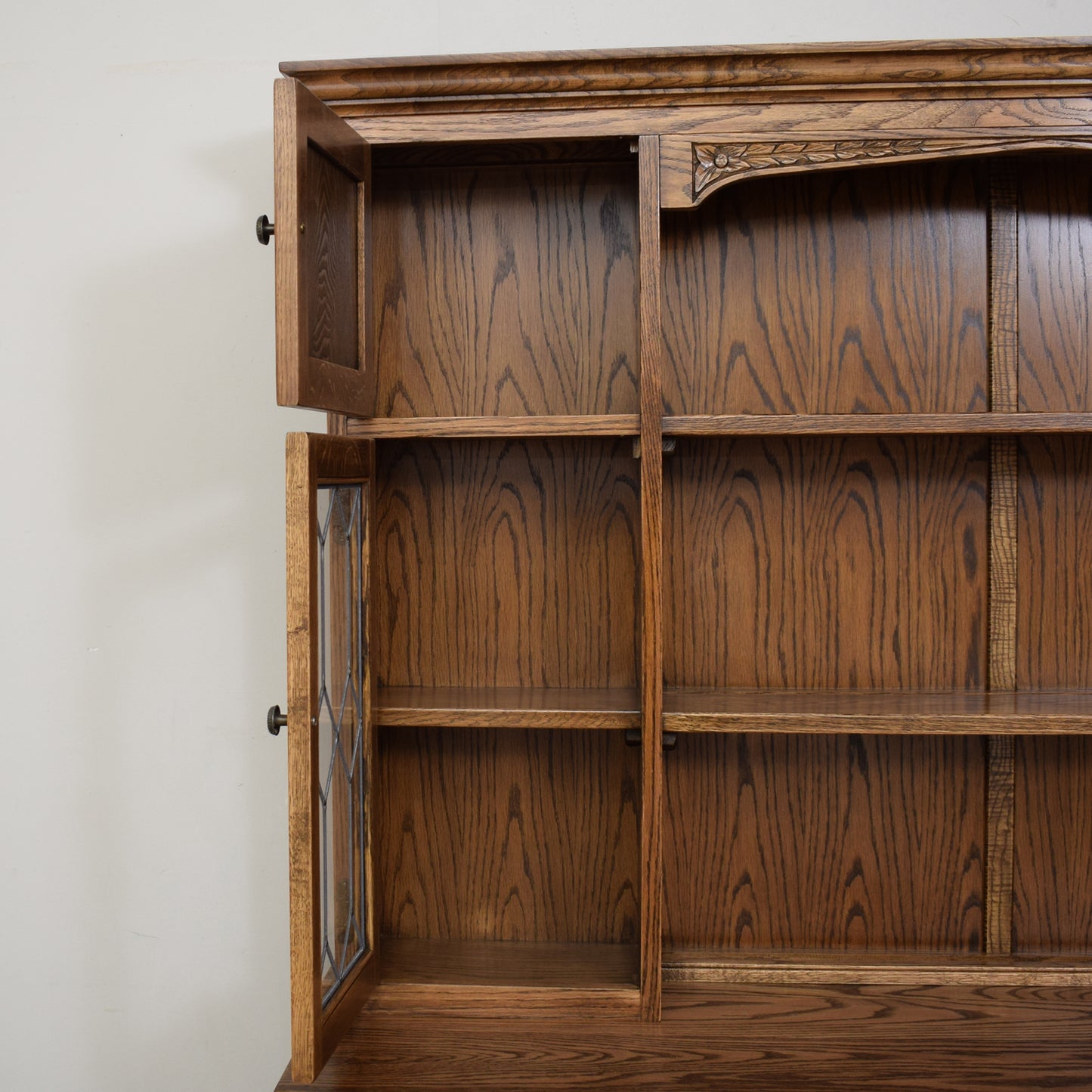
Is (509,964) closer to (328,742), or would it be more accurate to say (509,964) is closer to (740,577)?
(328,742)

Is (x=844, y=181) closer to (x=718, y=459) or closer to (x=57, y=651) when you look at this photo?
(x=718, y=459)

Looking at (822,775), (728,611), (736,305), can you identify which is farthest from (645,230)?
(822,775)

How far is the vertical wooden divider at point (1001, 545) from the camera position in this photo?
194 cm

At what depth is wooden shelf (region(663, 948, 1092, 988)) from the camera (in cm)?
186

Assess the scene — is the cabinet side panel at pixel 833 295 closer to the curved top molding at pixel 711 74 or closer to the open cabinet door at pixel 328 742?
the curved top molding at pixel 711 74

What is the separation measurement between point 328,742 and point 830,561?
0.98 m

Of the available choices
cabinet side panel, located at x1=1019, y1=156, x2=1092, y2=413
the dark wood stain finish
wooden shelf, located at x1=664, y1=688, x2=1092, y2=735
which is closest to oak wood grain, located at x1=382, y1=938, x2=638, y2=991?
wooden shelf, located at x1=664, y1=688, x2=1092, y2=735

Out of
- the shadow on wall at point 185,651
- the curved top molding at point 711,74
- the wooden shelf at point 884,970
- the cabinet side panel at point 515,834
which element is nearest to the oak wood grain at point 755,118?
the curved top molding at point 711,74

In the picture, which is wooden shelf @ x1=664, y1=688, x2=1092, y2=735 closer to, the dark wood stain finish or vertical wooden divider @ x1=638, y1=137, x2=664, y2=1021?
vertical wooden divider @ x1=638, y1=137, x2=664, y2=1021

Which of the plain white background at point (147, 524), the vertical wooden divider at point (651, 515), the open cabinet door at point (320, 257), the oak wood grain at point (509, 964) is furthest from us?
the plain white background at point (147, 524)

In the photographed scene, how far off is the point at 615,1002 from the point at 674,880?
0.30 m

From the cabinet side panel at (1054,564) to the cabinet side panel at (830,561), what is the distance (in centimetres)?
7

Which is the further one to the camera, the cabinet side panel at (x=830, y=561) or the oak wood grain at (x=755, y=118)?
the cabinet side panel at (x=830, y=561)

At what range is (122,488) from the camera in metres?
2.14
